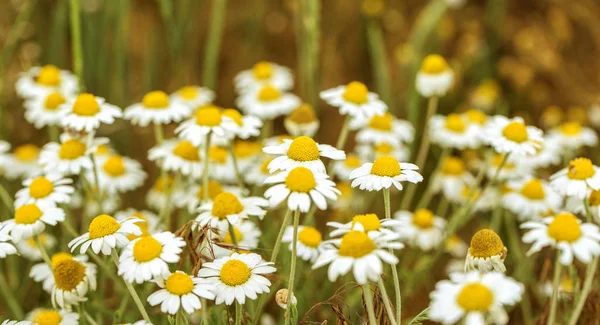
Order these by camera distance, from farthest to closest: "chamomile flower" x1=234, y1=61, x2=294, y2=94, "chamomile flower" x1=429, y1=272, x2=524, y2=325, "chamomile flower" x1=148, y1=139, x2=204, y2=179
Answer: "chamomile flower" x1=234, y1=61, x2=294, y2=94
"chamomile flower" x1=148, y1=139, x2=204, y2=179
"chamomile flower" x1=429, y1=272, x2=524, y2=325

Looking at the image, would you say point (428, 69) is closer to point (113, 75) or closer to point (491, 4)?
point (491, 4)

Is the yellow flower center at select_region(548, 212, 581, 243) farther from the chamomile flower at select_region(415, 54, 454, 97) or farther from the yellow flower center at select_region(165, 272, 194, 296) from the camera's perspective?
the chamomile flower at select_region(415, 54, 454, 97)

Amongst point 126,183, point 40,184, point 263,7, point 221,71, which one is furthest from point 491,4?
point 40,184

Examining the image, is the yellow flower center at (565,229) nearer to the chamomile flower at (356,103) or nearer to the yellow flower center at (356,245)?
the yellow flower center at (356,245)

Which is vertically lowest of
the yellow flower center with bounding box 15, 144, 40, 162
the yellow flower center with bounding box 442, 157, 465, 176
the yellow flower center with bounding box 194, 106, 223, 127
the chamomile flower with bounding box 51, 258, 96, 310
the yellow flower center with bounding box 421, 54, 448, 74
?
the yellow flower center with bounding box 15, 144, 40, 162

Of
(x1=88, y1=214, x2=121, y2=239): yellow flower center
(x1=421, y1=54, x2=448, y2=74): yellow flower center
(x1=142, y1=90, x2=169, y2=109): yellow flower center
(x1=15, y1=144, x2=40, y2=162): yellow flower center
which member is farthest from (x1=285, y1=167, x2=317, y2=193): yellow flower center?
(x1=15, y1=144, x2=40, y2=162): yellow flower center

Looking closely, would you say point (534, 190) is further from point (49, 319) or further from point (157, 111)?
point (49, 319)
